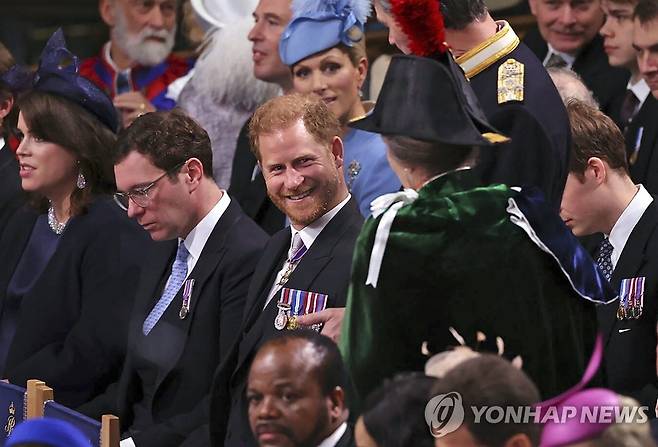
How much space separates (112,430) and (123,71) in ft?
13.2

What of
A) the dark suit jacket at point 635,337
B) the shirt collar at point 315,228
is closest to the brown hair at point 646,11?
the dark suit jacket at point 635,337

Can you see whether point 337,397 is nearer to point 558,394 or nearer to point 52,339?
point 558,394

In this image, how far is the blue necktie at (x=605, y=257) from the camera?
4406 millimetres

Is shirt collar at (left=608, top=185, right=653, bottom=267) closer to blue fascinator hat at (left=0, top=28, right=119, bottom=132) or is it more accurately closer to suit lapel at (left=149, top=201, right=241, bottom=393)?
suit lapel at (left=149, top=201, right=241, bottom=393)

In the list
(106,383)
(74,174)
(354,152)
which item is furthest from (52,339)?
(354,152)

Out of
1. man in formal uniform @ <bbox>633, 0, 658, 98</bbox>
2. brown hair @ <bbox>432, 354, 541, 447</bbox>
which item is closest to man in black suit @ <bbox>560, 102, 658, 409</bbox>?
man in formal uniform @ <bbox>633, 0, 658, 98</bbox>

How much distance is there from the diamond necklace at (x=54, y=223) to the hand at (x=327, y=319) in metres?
1.82

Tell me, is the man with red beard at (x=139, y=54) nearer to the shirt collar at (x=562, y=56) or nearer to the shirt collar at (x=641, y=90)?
the shirt collar at (x=562, y=56)

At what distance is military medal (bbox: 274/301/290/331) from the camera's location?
13.6 ft

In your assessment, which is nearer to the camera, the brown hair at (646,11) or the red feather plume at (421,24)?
the red feather plume at (421,24)

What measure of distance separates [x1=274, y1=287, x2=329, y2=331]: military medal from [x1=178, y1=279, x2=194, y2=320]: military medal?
573mm

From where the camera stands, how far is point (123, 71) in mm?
7832

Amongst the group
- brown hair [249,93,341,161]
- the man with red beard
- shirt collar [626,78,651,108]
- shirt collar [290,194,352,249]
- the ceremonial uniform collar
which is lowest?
shirt collar [290,194,352,249]

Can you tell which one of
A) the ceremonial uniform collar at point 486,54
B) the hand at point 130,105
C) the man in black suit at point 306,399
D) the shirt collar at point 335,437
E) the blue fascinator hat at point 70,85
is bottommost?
the shirt collar at point 335,437
